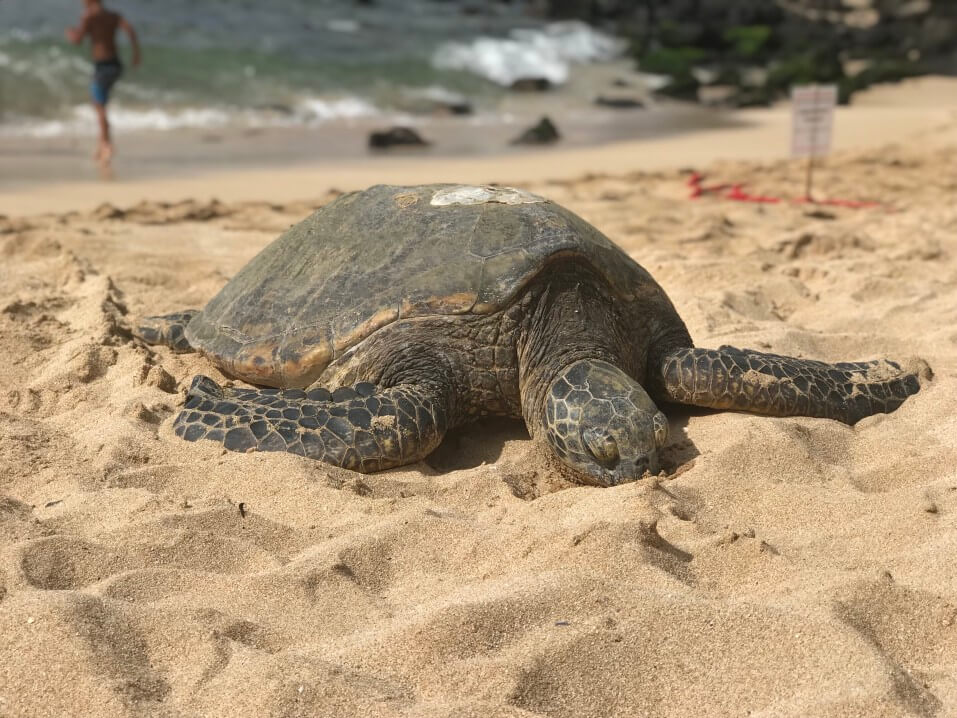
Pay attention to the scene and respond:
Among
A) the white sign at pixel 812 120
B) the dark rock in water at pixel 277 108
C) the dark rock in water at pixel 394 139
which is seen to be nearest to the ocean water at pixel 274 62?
the dark rock in water at pixel 277 108

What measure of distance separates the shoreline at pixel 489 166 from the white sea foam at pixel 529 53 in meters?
6.82

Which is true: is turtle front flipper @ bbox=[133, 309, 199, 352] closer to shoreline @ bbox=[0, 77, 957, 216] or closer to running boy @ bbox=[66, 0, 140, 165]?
shoreline @ bbox=[0, 77, 957, 216]

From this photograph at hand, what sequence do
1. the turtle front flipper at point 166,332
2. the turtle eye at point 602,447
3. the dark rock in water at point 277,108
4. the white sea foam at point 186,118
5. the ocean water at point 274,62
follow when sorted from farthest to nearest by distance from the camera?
the dark rock in water at point 277,108, the ocean water at point 274,62, the white sea foam at point 186,118, the turtle front flipper at point 166,332, the turtle eye at point 602,447

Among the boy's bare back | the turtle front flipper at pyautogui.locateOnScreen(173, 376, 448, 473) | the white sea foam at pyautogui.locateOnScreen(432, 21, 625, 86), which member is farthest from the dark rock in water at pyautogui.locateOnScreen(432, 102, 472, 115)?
the turtle front flipper at pyautogui.locateOnScreen(173, 376, 448, 473)

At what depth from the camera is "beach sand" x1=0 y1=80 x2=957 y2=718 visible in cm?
195

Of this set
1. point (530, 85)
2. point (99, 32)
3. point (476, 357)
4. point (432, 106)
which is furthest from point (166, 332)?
point (530, 85)

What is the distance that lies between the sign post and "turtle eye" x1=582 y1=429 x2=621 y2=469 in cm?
538

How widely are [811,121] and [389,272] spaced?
211 inches

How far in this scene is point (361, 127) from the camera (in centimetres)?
1241

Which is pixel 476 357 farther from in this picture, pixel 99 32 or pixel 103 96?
pixel 99 32

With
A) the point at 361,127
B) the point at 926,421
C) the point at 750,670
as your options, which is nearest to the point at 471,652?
the point at 750,670

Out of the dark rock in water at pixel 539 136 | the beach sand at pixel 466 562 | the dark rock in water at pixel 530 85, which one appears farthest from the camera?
the dark rock in water at pixel 530 85

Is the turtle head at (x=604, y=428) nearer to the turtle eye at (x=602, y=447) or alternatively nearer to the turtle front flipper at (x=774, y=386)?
the turtle eye at (x=602, y=447)

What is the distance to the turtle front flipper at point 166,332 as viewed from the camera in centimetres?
416
